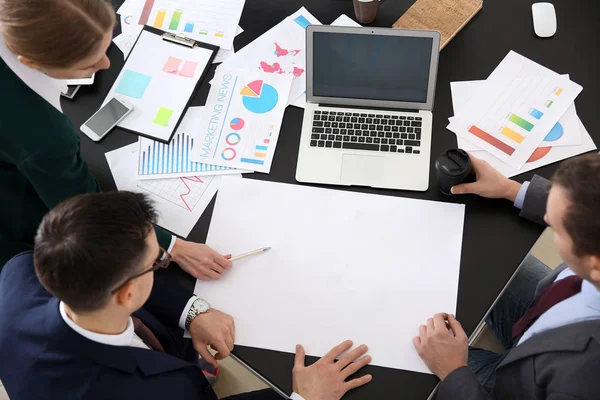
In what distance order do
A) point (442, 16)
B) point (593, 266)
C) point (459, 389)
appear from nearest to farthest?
1. point (593, 266)
2. point (459, 389)
3. point (442, 16)

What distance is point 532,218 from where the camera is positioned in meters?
1.31

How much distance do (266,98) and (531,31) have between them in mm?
805

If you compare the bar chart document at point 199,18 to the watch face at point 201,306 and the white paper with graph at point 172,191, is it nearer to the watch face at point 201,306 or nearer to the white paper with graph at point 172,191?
the white paper with graph at point 172,191

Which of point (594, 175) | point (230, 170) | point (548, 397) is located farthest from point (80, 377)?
point (594, 175)

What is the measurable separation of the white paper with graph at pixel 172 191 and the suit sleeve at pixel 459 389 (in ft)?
2.30

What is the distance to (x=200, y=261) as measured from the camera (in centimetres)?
129

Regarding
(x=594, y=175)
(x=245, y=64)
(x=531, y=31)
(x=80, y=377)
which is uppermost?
(x=531, y=31)

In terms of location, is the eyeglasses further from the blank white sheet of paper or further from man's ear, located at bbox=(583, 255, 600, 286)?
man's ear, located at bbox=(583, 255, 600, 286)

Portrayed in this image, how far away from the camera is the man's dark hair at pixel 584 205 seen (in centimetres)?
98

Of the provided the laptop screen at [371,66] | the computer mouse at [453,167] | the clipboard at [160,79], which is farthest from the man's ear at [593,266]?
the clipboard at [160,79]

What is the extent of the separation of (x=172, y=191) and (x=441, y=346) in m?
0.77

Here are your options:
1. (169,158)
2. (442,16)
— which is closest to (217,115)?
(169,158)

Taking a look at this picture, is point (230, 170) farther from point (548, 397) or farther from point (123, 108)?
point (548, 397)

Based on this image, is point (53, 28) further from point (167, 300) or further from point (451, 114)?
point (451, 114)
